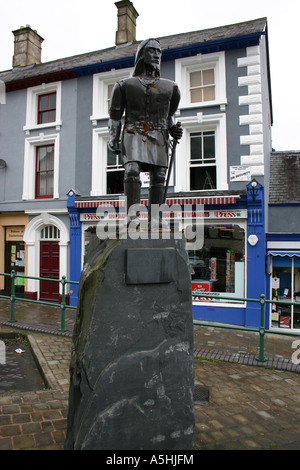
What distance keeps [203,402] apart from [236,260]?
6378mm

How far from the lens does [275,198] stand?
34.4ft

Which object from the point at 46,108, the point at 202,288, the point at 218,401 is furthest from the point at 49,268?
the point at 218,401

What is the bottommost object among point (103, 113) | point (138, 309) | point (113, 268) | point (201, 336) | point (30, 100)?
point (201, 336)

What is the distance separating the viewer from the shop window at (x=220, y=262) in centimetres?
1002

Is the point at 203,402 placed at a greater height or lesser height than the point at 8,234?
→ lesser

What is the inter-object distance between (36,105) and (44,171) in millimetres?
2560

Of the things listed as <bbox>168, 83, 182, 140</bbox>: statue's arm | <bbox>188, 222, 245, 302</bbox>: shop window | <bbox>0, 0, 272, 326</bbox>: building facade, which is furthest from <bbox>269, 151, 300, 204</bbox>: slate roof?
<bbox>168, 83, 182, 140</bbox>: statue's arm

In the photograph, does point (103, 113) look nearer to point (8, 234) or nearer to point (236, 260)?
point (8, 234)

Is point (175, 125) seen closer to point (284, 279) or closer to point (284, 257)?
point (284, 257)

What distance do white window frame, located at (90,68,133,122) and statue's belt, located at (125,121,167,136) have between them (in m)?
8.40

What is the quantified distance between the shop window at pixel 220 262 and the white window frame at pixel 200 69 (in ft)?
12.3

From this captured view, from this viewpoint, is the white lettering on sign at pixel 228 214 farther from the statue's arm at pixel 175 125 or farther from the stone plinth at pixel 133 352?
the stone plinth at pixel 133 352

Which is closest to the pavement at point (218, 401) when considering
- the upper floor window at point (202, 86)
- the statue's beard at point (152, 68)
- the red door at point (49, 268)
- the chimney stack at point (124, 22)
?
the statue's beard at point (152, 68)
